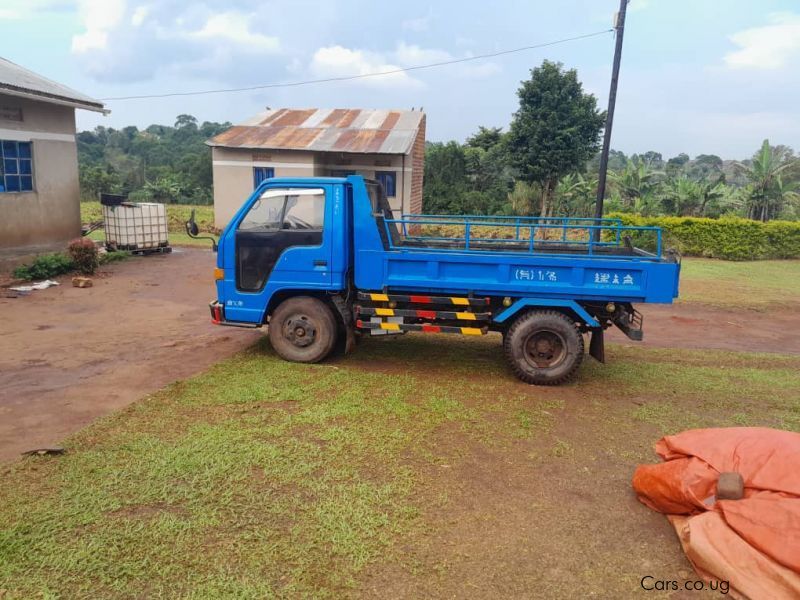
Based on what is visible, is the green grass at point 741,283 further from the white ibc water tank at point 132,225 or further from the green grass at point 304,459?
the white ibc water tank at point 132,225

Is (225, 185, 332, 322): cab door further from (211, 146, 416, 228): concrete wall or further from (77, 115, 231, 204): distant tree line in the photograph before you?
(77, 115, 231, 204): distant tree line

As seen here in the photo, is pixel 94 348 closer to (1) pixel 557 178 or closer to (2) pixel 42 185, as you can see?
(2) pixel 42 185

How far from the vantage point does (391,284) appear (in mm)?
6684

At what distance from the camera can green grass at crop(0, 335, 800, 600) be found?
3312 mm

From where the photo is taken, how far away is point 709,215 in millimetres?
24969

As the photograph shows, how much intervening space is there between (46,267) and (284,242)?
850 cm

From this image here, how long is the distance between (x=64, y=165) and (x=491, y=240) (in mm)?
11432

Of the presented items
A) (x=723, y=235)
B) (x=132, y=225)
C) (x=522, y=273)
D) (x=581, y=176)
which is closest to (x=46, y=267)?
(x=132, y=225)

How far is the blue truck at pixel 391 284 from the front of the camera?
6.36m

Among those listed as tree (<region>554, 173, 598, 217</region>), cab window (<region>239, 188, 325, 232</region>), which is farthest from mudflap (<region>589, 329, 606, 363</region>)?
tree (<region>554, 173, 598, 217</region>)

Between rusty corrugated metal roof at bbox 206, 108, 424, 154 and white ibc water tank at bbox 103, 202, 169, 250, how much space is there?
5365 millimetres

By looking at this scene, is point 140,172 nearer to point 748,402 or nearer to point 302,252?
point 302,252

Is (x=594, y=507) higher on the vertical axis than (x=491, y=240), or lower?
lower

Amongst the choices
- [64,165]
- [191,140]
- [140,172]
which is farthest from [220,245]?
[191,140]
